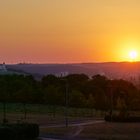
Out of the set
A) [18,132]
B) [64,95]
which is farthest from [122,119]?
[18,132]

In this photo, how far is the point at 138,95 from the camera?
97.8m

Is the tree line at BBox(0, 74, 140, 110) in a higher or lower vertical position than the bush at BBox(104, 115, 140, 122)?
higher

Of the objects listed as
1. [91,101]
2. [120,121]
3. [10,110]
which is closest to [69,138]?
[120,121]

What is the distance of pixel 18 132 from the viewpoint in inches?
1207

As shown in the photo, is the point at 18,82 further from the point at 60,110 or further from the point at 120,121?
the point at 120,121

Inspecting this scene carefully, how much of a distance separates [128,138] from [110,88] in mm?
62443

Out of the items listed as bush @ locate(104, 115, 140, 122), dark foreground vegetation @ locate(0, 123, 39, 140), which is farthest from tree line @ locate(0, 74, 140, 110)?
dark foreground vegetation @ locate(0, 123, 39, 140)

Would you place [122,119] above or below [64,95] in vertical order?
below

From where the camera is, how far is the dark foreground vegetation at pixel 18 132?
2901cm

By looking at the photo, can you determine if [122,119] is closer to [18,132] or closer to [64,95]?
[64,95]

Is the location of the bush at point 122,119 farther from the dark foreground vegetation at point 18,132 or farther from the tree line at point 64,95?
the dark foreground vegetation at point 18,132

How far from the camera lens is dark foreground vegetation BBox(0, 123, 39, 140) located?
95.2 feet

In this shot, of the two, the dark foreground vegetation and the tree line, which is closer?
the dark foreground vegetation

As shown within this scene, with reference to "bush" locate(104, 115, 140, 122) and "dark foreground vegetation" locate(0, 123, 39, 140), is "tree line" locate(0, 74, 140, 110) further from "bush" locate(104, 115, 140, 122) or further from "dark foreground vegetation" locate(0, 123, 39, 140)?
"dark foreground vegetation" locate(0, 123, 39, 140)
